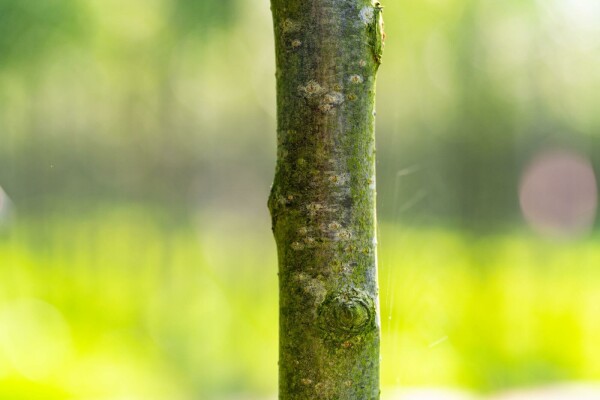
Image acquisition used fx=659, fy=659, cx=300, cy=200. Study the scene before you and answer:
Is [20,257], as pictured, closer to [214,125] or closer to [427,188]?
[214,125]

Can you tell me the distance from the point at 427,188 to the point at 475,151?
39 cm

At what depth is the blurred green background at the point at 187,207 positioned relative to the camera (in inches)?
129

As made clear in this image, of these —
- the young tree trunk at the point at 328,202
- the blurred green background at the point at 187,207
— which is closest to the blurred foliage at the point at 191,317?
the blurred green background at the point at 187,207

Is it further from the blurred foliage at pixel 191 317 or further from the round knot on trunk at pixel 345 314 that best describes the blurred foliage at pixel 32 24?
the round knot on trunk at pixel 345 314

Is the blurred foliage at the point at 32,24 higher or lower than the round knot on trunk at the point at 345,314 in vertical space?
higher

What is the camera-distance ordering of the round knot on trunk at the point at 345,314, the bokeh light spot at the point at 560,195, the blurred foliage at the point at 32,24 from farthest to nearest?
the bokeh light spot at the point at 560,195
the blurred foliage at the point at 32,24
the round knot on trunk at the point at 345,314

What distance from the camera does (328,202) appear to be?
43 cm

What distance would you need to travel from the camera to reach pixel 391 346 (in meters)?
3.03

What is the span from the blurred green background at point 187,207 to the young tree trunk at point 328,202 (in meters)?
2.72

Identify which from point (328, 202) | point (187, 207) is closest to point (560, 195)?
point (187, 207)

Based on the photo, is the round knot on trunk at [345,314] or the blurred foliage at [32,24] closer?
the round knot on trunk at [345,314]

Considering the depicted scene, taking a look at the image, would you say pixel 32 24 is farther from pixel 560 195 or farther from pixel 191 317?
pixel 560 195

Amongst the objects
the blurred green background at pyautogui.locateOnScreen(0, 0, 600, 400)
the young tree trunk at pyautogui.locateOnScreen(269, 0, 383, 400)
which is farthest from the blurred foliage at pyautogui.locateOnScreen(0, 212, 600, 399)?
the young tree trunk at pyautogui.locateOnScreen(269, 0, 383, 400)

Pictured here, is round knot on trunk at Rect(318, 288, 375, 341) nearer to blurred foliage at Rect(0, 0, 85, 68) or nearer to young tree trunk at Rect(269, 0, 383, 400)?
young tree trunk at Rect(269, 0, 383, 400)
